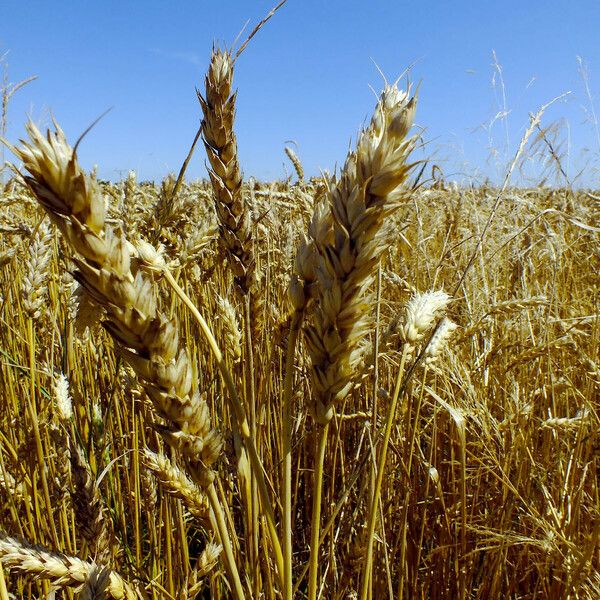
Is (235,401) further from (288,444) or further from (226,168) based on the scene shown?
(226,168)

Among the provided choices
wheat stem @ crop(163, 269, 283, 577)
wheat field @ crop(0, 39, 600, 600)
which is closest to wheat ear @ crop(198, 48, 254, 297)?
wheat field @ crop(0, 39, 600, 600)

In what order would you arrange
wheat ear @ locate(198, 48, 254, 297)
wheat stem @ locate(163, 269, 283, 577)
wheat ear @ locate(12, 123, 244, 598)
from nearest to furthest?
wheat ear @ locate(12, 123, 244, 598), wheat stem @ locate(163, 269, 283, 577), wheat ear @ locate(198, 48, 254, 297)

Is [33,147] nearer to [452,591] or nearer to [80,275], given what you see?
[80,275]

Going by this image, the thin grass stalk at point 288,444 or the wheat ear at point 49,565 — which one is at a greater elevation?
the thin grass stalk at point 288,444

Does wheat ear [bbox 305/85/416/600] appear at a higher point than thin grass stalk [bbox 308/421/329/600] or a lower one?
higher

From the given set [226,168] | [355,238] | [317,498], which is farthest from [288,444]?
[226,168]

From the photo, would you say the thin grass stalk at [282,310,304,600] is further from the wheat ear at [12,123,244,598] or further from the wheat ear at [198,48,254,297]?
the wheat ear at [198,48,254,297]

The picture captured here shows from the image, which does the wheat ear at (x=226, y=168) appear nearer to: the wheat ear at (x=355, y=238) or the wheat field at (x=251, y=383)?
the wheat field at (x=251, y=383)

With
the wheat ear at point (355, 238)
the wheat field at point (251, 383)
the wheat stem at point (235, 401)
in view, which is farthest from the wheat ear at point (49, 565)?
the wheat ear at point (355, 238)

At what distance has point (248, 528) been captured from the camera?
32.2 inches

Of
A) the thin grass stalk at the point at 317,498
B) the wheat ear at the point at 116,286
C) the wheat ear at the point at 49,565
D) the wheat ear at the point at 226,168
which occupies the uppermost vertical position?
the wheat ear at the point at 226,168

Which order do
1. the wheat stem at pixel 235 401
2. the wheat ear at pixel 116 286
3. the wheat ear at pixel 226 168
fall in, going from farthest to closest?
the wheat ear at pixel 226 168 < the wheat stem at pixel 235 401 < the wheat ear at pixel 116 286

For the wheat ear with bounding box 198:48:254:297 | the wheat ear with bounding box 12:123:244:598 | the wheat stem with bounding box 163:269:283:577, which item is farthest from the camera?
the wheat ear with bounding box 198:48:254:297

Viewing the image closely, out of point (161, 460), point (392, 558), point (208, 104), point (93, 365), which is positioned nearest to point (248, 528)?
point (161, 460)
